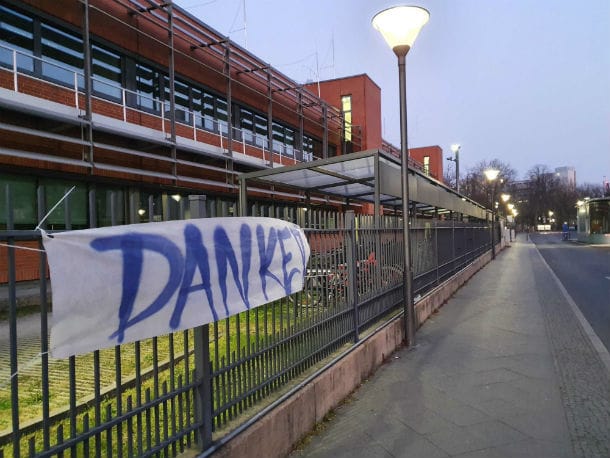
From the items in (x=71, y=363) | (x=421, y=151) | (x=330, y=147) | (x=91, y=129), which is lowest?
(x=71, y=363)

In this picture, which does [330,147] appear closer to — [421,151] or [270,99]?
[270,99]

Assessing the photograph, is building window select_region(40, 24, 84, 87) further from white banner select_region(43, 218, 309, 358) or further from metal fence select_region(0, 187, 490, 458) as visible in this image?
white banner select_region(43, 218, 309, 358)

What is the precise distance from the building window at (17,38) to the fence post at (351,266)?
31.0ft

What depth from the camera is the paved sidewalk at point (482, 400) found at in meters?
3.79

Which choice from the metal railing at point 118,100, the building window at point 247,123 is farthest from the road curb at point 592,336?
the building window at point 247,123

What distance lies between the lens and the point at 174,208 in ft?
9.72

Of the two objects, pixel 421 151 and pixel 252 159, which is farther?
pixel 421 151

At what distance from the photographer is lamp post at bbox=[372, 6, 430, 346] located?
6.48 metres

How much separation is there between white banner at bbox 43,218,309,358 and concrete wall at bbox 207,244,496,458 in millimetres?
850

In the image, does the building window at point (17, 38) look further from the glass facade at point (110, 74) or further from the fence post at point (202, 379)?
the fence post at point (202, 379)

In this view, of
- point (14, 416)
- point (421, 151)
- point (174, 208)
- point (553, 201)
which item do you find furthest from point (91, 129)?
point (553, 201)

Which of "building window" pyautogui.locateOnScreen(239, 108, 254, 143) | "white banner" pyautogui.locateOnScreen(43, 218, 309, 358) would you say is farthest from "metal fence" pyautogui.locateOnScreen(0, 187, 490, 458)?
"building window" pyautogui.locateOnScreen(239, 108, 254, 143)

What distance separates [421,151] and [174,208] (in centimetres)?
5954

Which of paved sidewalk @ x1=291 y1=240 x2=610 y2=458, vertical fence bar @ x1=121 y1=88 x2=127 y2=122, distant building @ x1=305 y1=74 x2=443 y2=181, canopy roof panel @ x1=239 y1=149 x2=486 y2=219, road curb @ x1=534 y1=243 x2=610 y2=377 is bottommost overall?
road curb @ x1=534 y1=243 x2=610 y2=377
